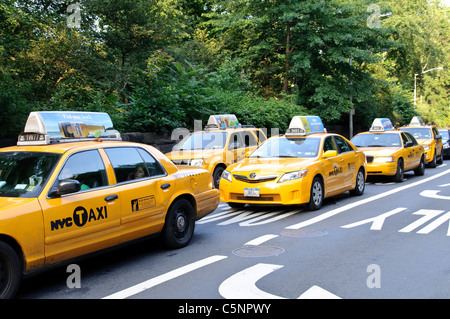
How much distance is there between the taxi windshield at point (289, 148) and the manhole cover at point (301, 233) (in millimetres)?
2788

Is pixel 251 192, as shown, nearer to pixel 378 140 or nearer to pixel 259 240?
pixel 259 240

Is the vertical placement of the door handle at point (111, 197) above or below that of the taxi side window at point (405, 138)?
below

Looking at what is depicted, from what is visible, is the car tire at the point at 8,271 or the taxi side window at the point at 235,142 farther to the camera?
the taxi side window at the point at 235,142

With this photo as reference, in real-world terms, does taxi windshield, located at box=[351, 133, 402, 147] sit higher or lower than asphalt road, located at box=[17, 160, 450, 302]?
higher

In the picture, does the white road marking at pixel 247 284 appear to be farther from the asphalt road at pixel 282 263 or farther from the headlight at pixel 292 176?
the headlight at pixel 292 176

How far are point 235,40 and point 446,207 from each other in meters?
23.5

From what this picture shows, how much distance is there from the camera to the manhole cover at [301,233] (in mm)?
7551

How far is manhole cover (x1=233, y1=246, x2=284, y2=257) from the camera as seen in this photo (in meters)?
6.41

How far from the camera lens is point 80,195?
5.30 meters

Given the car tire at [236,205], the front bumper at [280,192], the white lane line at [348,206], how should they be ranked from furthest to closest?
the car tire at [236,205], the front bumper at [280,192], the white lane line at [348,206]

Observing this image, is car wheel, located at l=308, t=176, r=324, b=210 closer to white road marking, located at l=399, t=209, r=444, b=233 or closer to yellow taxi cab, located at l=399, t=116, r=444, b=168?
white road marking, located at l=399, t=209, r=444, b=233

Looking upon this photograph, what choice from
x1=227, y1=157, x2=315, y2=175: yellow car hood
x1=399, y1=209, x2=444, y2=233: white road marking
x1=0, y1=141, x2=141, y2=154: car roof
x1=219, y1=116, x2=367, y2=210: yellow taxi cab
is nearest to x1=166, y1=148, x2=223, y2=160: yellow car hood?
x1=219, y1=116, x2=367, y2=210: yellow taxi cab

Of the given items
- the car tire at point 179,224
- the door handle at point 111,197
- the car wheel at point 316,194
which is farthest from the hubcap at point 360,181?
the door handle at point 111,197

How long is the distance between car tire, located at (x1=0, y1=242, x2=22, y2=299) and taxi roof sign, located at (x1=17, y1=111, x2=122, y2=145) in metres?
1.80
